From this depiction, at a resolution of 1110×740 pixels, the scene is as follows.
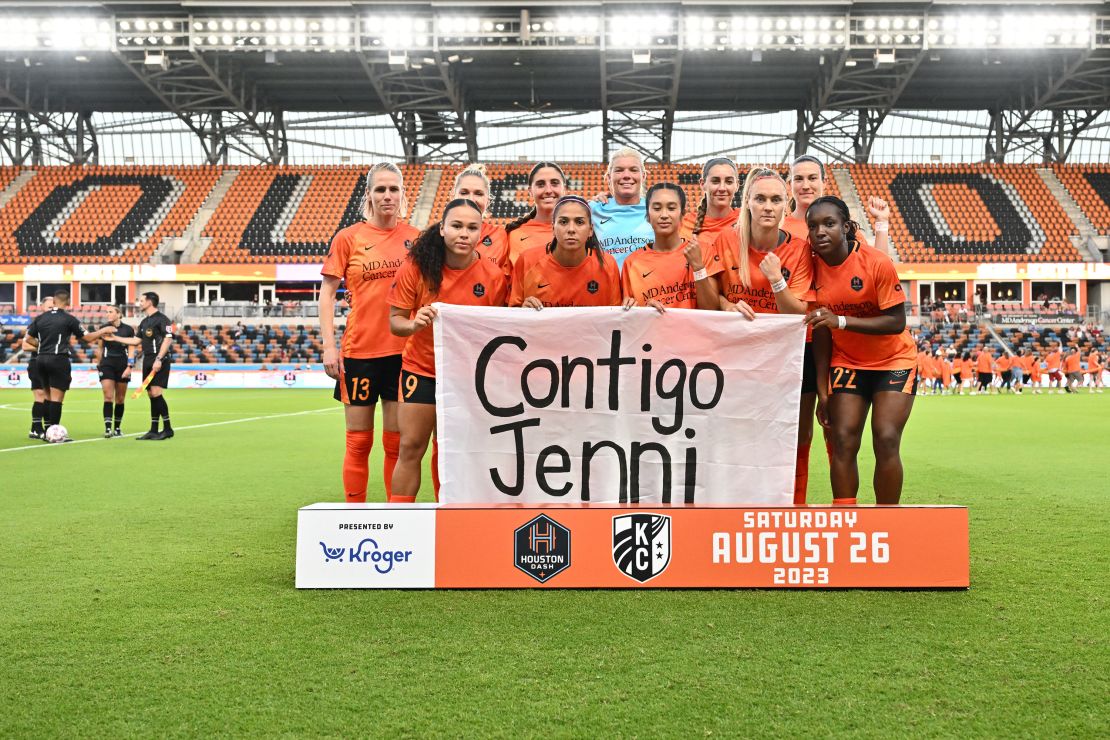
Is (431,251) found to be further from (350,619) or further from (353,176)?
(353,176)

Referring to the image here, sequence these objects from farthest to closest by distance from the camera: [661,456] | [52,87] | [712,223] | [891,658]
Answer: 1. [52,87]
2. [712,223]
3. [661,456]
4. [891,658]

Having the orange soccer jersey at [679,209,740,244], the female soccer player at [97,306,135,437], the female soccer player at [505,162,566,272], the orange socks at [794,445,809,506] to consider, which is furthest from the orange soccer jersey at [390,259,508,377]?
the female soccer player at [97,306,135,437]

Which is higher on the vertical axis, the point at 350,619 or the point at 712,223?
the point at 712,223

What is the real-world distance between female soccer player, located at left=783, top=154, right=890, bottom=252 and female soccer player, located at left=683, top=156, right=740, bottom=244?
0.34m

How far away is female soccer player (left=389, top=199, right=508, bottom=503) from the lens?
452 centimetres

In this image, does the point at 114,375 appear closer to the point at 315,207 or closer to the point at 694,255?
the point at 694,255

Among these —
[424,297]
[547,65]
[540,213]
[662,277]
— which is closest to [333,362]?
[424,297]

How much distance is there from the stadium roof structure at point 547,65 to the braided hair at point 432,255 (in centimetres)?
2735

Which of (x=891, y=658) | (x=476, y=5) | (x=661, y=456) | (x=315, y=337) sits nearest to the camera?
(x=891, y=658)

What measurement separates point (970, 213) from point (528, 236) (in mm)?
36624

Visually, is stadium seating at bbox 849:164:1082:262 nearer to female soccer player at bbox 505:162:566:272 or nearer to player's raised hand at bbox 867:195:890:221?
player's raised hand at bbox 867:195:890:221

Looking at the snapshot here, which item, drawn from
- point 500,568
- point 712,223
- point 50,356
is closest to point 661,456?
point 500,568

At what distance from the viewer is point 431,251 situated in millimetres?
4617

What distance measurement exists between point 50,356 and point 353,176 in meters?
30.2
